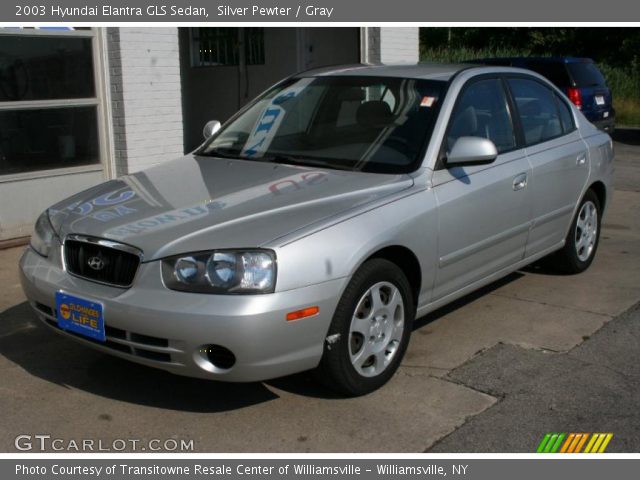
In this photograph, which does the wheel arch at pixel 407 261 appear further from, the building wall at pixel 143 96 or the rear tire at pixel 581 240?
the building wall at pixel 143 96

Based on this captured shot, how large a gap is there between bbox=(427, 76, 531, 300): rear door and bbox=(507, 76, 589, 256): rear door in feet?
0.50

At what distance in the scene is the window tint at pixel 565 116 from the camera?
242 inches

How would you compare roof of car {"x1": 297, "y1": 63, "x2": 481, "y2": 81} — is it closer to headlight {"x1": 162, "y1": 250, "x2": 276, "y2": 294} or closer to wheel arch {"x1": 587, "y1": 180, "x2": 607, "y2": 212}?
wheel arch {"x1": 587, "y1": 180, "x2": 607, "y2": 212}

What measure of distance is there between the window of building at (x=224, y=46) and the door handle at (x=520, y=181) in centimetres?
918

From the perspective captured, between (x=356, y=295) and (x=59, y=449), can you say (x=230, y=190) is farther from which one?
(x=59, y=449)

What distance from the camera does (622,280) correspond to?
636cm

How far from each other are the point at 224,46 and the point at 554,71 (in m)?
5.95

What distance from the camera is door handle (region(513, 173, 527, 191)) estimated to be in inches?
204

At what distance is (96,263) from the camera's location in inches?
153

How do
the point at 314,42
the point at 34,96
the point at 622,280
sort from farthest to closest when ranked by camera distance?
the point at 314,42
the point at 34,96
the point at 622,280

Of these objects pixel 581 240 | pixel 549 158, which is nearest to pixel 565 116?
pixel 549 158

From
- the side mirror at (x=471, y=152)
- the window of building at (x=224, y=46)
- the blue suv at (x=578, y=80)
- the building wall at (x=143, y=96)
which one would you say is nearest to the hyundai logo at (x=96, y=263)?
the side mirror at (x=471, y=152)
